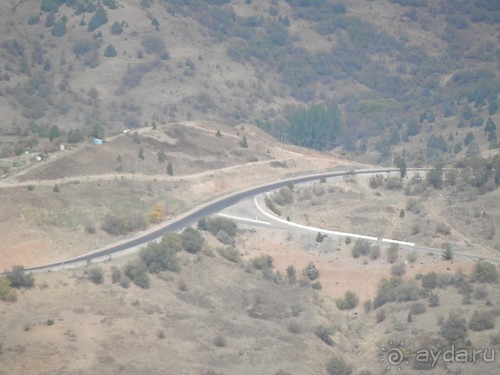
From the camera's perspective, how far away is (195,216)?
101 metres

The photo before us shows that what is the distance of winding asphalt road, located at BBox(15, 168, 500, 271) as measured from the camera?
8456 cm

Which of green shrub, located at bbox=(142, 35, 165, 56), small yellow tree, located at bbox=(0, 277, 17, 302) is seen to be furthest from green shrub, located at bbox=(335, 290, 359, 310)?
green shrub, located at bbox=(142, 35, 165, 56)

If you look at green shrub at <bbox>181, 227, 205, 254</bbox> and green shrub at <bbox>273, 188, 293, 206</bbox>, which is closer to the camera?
green shrub at <bbox>181, 227, 205, 254</bbox>

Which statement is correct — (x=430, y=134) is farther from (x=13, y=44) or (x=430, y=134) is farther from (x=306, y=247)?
(x=306, y=247)

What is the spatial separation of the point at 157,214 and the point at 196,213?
517 cm

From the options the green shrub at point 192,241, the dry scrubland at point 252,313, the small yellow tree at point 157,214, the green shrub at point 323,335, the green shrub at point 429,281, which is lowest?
the green shrub at point 323,335

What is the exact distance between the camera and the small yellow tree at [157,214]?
97.5 meters

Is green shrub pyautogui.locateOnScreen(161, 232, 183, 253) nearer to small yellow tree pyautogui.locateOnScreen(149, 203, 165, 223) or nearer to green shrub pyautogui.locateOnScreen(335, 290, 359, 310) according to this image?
small yellow tree pyautogui.locateOnScreen(149, 203, 165, 223)

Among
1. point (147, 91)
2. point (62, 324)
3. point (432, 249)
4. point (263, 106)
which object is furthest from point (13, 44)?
point (62, 324)

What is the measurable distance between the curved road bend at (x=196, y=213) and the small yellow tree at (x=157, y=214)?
0.78 meters

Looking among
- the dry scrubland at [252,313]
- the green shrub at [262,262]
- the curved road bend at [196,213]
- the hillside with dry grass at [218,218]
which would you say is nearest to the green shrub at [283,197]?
the hillside with dry grass at [218,218]

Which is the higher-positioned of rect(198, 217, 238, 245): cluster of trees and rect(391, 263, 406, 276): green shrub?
rect(198, 217, 238, 245): cluster of trees

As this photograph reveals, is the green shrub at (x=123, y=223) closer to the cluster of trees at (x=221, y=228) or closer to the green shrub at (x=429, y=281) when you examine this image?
the cluster of trees at (x=221, y=228)

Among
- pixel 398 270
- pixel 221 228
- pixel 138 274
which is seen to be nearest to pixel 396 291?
pixel 398 270
